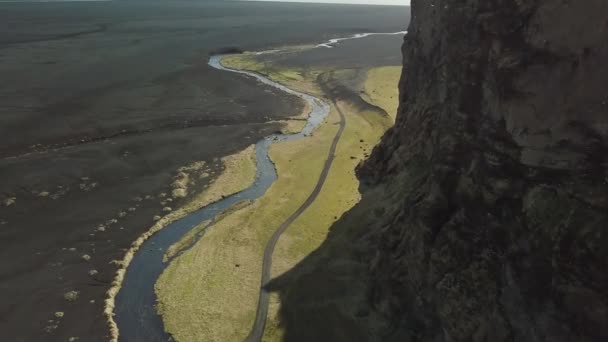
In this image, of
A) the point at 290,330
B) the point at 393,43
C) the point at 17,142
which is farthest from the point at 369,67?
the point at 290,330

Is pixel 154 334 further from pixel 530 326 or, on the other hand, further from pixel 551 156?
pixel 551 156

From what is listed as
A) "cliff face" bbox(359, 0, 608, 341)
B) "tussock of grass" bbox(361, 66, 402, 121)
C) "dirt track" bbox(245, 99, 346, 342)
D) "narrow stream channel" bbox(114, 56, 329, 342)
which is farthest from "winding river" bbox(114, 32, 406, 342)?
"tussock of grass" bbox(361, 66, 402, 121)

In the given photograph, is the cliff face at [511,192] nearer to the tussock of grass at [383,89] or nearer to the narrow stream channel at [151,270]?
the narrow stream channel at [151,270]

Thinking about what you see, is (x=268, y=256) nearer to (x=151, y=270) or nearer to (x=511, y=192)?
(x=151, y=270)

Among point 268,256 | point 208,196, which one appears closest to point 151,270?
point 268,256

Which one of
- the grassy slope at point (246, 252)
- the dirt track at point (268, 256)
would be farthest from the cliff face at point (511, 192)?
the grassy slope at point (246, 252)

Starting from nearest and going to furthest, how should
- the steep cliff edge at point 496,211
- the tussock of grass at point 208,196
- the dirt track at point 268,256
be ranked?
the steep cliff edge at point 496,211
the dirt track at point 268,256
the tussock of grass at point 208,196
